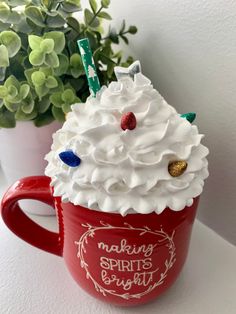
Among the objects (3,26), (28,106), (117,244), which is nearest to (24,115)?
(28,106)

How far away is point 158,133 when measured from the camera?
408 mm

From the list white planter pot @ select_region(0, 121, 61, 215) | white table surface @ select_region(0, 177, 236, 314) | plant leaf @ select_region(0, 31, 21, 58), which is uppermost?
plant leaf @ select_region(0, 31, 21, 58)

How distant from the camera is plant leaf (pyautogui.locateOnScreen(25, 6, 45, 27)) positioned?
1.74ft

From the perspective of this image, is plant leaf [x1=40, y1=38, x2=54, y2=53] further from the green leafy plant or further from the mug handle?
the mug handle

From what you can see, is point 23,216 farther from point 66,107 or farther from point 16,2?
point 16,2

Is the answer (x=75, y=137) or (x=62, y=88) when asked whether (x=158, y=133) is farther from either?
(x=62, y=88)

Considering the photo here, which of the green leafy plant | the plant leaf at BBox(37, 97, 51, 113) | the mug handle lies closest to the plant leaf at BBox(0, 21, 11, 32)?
the green leafy plant

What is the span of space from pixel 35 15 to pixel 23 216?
25 centimetres

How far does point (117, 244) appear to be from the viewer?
410mm

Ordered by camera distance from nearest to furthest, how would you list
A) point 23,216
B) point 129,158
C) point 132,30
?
point 129,158, point 23,216, point 132,30

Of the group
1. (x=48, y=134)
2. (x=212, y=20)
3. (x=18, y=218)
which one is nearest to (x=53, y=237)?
(x=18, y=218)

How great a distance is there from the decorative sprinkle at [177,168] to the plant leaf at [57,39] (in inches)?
9.2

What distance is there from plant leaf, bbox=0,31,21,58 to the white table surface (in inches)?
10.3

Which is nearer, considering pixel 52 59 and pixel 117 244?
pixel 117 244
